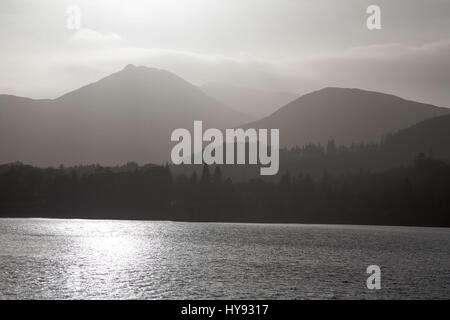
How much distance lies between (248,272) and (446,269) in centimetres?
4971

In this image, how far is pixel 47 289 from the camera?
296 feet
